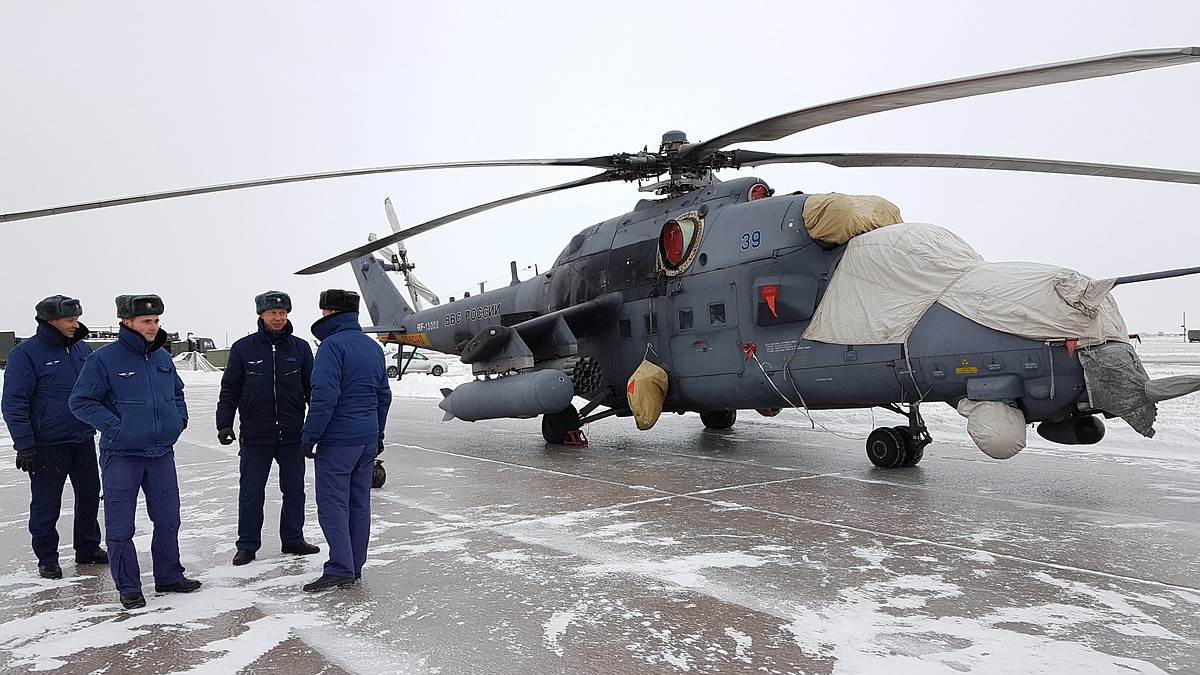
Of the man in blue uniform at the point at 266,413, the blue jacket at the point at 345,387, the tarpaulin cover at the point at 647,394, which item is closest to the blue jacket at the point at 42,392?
the man in blue uniform at the point at 266,413

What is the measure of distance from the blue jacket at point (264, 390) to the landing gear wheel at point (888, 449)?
6157mm

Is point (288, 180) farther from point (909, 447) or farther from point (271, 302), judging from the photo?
point (909, 447)

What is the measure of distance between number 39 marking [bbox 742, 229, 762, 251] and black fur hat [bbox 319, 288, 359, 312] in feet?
17.9

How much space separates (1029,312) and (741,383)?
3339mm

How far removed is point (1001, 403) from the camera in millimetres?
7273

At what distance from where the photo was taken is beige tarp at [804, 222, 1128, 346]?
7043mm

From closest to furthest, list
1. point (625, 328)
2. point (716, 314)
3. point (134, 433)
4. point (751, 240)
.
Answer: point (134, 433), point (751, 240), point (716, 314), point (625, 328)

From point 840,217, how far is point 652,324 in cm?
304

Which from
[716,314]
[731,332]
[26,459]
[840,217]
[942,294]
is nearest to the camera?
[26,459]

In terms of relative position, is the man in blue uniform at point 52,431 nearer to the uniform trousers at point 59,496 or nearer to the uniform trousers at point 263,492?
the uniform trousers at point 59,496

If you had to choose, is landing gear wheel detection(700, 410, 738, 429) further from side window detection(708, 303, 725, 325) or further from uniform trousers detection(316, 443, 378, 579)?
uniform trousers detection(316, 443, 378, 579)

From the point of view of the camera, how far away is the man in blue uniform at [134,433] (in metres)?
4.46

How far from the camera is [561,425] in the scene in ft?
38.5

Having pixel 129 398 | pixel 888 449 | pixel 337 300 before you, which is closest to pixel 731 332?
pixel 888 449
